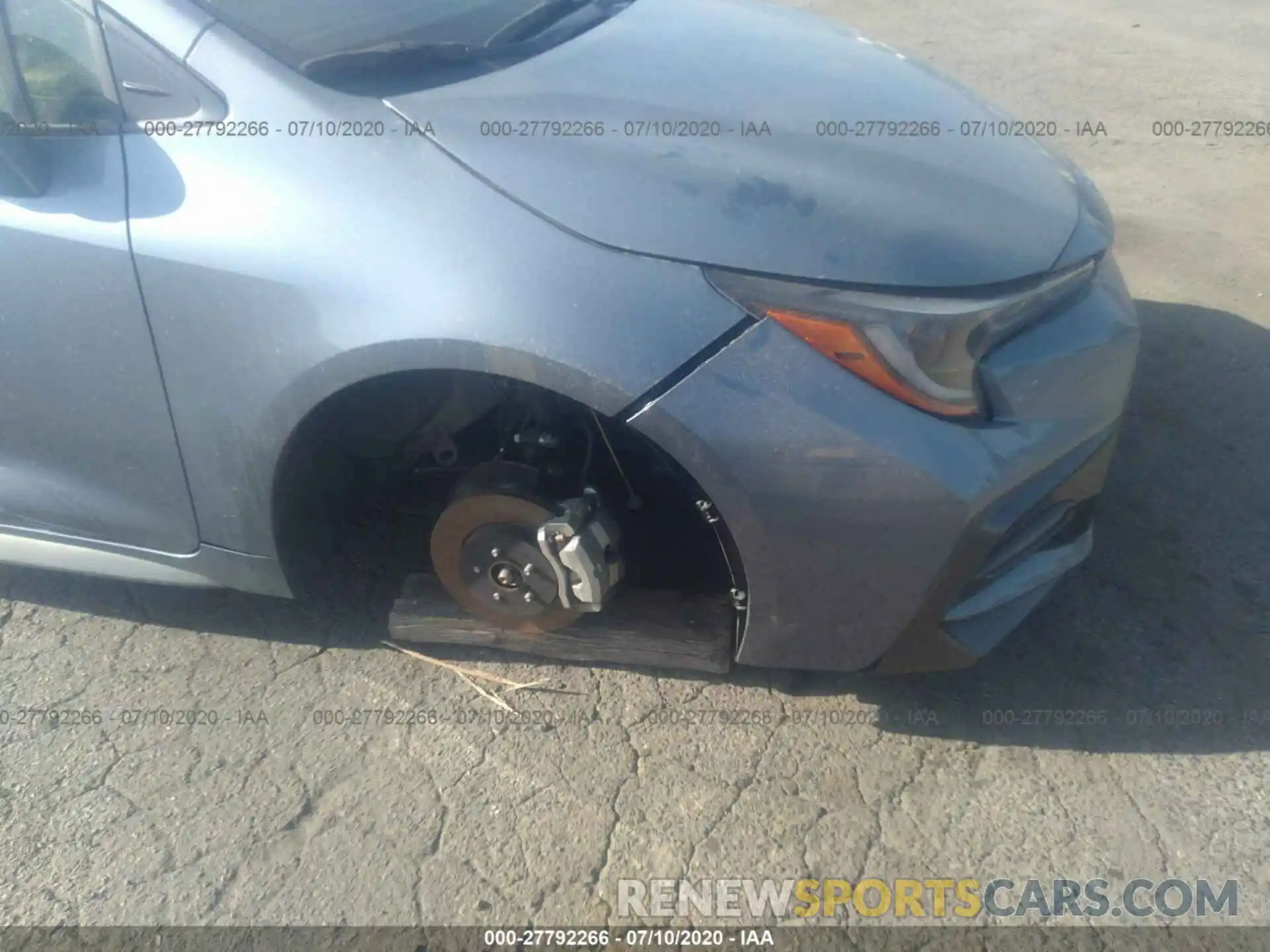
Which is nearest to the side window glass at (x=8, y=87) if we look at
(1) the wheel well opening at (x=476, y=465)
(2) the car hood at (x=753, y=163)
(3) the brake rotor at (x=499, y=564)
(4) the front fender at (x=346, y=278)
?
(4) the front fender at (x=346, y=278)

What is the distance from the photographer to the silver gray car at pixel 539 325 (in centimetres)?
177

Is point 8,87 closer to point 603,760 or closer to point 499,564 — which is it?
point 499,564

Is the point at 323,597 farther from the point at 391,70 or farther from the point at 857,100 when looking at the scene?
the point at 857,100

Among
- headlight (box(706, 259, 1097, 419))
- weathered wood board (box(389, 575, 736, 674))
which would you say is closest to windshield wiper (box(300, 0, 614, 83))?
headlight (box(706, 259, 1097, 419))

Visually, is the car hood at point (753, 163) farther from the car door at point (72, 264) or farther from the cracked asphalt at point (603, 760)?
the cracked asphalt at point (603, 760)

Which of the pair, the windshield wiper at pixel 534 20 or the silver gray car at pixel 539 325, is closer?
the silver gray car at pixel 539 325

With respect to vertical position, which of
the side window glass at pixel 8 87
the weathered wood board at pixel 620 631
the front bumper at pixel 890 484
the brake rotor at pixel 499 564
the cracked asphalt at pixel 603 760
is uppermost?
the side window glass at pixel 8 87

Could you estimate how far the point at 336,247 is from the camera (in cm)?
182

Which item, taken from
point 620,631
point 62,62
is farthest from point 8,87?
point 620,631

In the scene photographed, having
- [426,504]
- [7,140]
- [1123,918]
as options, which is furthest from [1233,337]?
[7,140]

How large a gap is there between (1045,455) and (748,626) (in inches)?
25.8

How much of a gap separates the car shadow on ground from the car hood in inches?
36.3

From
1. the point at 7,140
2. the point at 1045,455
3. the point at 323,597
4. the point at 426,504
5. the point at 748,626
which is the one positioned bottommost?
the point at 323,597

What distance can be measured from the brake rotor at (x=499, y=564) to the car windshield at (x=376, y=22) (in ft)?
3.18
